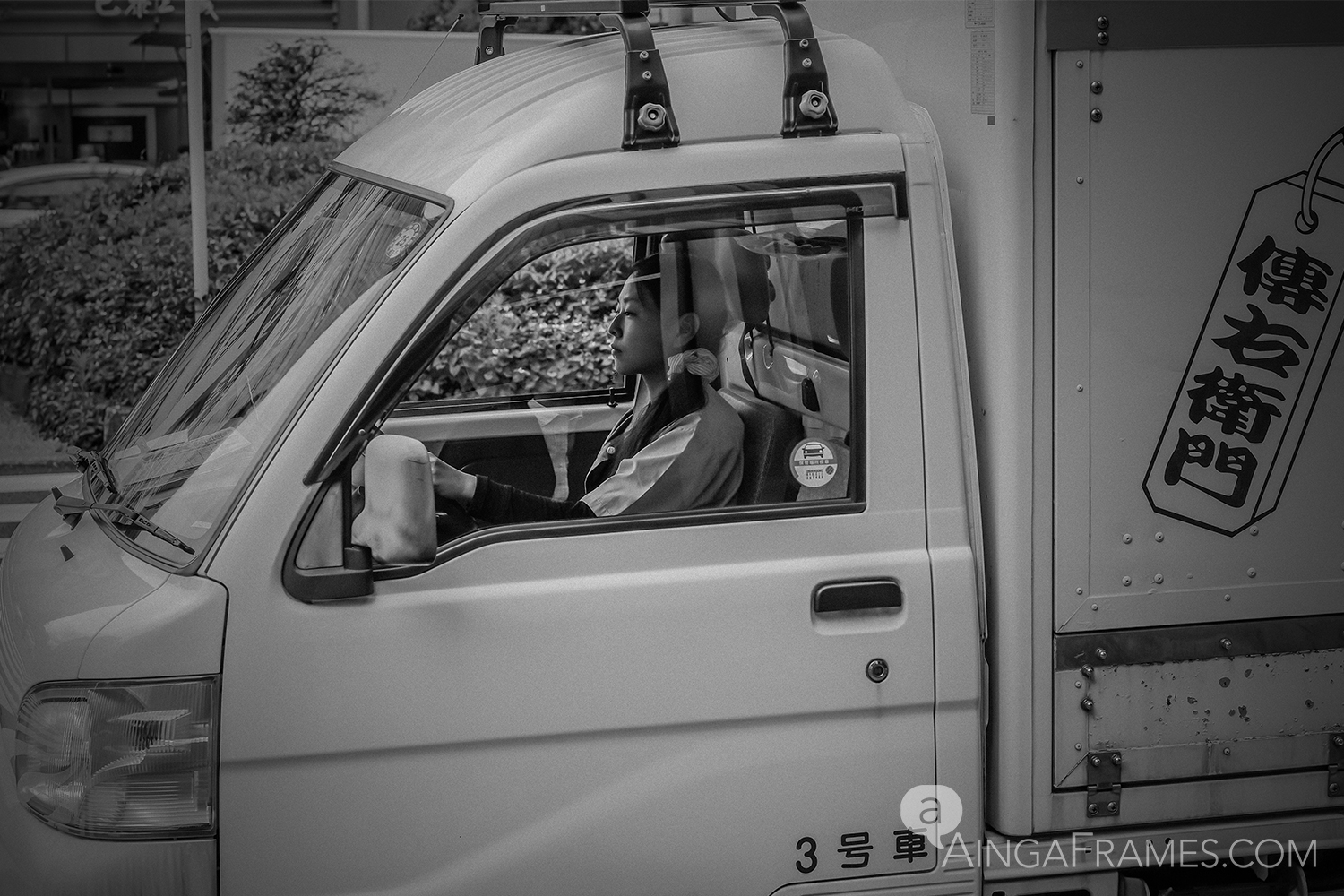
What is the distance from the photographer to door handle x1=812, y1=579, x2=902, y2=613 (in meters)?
2.60

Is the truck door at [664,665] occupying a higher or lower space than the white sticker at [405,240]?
lower

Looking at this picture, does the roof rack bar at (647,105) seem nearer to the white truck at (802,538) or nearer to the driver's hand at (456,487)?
the white truck at (802,538)

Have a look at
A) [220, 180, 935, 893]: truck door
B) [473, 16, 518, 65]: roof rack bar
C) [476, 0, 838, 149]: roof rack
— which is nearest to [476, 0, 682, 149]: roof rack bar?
[476, 0, 838, 149]: roof rack

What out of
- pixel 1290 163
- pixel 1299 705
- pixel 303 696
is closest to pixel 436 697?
→ pixel 303 696

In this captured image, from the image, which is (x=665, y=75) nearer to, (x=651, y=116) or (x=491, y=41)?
(x=651, y=116)

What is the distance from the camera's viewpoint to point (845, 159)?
2645 mm

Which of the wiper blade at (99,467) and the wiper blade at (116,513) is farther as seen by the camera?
the wiper blade at (99,467)

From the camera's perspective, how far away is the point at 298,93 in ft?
29.5

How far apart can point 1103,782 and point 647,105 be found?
1.64 metres

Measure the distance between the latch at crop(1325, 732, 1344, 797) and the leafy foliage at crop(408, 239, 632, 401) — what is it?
4.11m

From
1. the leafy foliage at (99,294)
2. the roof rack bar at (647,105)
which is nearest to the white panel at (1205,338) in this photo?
the roof rack bar at (647,105)

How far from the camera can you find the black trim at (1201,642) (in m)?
2.71

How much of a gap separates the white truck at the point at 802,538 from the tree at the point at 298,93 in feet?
21.5

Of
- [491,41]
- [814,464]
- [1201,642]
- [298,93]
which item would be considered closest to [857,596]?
[814,464]
